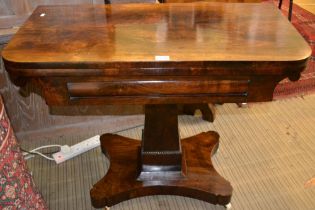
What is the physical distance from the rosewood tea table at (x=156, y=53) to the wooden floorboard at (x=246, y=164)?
49 centimetres

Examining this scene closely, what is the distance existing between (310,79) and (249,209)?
112 cm

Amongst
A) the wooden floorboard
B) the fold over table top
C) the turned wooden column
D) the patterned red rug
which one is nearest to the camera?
the fold over table top

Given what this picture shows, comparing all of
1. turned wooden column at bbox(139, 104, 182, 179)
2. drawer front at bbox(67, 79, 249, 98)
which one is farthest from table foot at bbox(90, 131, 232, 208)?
drawer front at bbox(67, 79, 249, 98)

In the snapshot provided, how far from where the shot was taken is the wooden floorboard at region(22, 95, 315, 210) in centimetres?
127

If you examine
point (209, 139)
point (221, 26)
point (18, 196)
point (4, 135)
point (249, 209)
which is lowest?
point (249, 209)

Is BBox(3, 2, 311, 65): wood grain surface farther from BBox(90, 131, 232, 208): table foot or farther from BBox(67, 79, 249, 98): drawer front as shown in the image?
BBox(90, 131, 232, 208): table foot

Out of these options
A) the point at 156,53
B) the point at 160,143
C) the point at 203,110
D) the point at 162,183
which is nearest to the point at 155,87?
the point at 156,53

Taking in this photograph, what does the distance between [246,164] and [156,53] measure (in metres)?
0.85

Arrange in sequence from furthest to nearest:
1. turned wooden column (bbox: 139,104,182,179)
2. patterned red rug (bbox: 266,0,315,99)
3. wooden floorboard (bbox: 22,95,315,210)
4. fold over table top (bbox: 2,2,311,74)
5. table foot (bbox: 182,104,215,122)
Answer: patterned red rug (bbox: 266,0,315,99), table foot (bbox: 182,104,215,122), wooden floorboard (bbox: 22,95,315,210), turned wooden column (bbox: 139,104,182,179), fold over table top (bbox: 2,2,311,74)

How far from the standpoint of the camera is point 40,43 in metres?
0.84

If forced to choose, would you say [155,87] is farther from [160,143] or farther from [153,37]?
[160,143]

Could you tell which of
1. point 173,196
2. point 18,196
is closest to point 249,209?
point 173,196

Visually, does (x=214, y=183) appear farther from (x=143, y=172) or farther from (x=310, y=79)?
(x=310, y=79)

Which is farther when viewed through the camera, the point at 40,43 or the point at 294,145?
the point at 294,145
